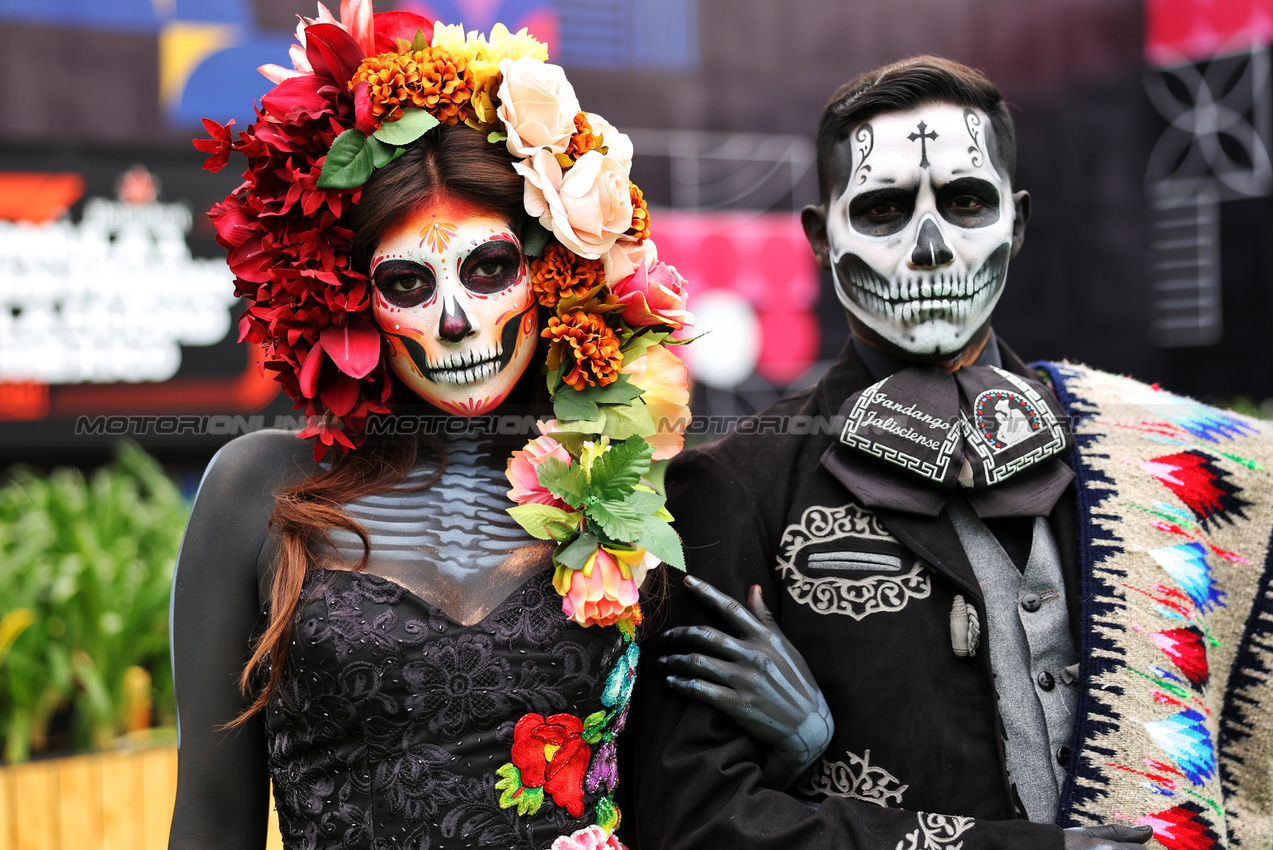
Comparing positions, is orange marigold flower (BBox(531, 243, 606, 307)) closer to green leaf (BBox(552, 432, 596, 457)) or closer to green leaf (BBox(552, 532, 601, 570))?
green leaf (BBox(552, 432, 596, 457))

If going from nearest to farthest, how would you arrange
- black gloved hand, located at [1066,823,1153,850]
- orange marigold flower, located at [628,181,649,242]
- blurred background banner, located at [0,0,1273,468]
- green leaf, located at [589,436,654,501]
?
1. black gloved hand, located at [1066,823,1153,850]
2. green leaf, located at [589,436,654,501]
3. orange marigold flower, located at [628,181,649,242]
4. blurred background banner, located at [0,0,1273,468]

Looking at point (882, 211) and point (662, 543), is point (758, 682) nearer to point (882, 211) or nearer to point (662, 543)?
point (662, 543)

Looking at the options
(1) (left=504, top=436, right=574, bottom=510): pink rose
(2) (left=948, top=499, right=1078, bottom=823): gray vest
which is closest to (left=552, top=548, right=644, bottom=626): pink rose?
(1) (left=504, top=436, right=574, bottom=510): pink rose

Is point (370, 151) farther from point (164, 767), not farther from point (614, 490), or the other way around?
point (164, 767)

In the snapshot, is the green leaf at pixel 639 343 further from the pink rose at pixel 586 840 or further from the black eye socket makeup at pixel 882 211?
the pink rose at pixel 586 840

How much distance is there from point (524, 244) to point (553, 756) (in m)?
0.89

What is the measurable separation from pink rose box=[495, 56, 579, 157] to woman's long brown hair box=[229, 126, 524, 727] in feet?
0.20

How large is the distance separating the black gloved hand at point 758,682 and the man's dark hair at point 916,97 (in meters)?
0.86

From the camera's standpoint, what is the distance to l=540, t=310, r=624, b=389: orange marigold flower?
1.84 meters

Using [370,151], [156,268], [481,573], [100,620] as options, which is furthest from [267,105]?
[156,268]

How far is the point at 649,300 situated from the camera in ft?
6.27

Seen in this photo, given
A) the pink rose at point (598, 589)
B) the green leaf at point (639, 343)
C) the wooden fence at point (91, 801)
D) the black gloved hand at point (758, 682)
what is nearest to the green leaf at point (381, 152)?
the green leaf at point (639, 343)

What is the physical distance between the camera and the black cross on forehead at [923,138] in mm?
1938

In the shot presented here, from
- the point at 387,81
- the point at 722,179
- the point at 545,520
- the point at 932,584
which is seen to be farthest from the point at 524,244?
the point at 722,179
